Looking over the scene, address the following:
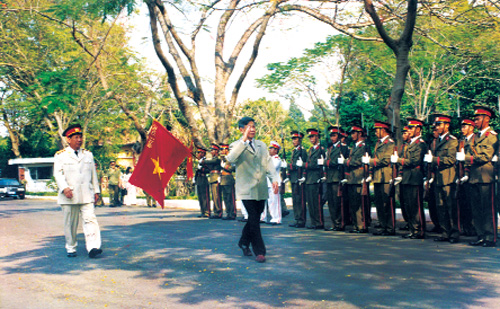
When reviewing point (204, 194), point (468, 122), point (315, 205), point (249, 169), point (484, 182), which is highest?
point (468, 122)

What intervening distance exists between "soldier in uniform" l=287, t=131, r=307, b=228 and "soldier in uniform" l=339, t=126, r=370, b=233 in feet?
5.07

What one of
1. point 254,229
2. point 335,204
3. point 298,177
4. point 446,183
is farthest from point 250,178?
point 298,177

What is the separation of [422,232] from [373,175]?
4.76 ft

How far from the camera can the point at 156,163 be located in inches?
445

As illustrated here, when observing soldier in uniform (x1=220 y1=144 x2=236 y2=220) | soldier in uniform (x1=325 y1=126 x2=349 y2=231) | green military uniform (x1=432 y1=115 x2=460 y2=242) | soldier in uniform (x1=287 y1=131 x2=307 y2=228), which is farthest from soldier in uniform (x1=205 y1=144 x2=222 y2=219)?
green military uniform (x1=432 y1=115 x2=460 y2=242)

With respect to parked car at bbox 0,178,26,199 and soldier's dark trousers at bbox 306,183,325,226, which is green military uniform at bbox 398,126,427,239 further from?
parked car at bbox 0,178,26,199

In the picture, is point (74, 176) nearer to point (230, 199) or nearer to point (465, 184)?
point (465, 184)

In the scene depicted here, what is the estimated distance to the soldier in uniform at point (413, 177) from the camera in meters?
9.84

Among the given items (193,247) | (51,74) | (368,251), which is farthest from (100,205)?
(368,251)

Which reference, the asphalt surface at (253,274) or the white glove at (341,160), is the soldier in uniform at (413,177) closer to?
the asphalt surface at (253,274)

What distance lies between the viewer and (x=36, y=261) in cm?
798

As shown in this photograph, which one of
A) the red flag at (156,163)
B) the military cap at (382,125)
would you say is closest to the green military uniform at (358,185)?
the military cap at (382,125)

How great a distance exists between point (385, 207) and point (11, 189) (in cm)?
3242

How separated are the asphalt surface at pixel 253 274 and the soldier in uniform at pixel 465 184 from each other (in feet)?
3.45
